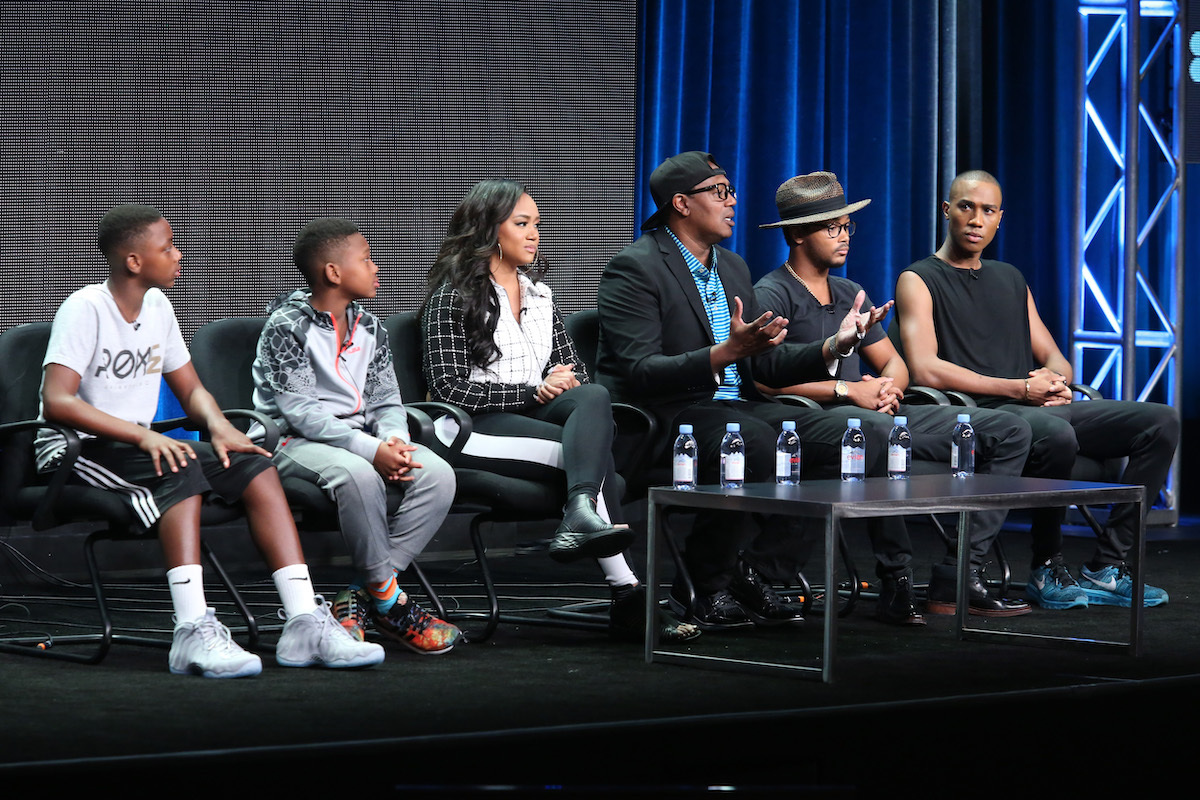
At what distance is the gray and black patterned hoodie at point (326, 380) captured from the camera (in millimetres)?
3619

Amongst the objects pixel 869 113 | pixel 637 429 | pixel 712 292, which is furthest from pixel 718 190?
pixel 869 113

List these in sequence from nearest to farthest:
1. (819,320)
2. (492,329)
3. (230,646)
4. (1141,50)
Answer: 1. (230,646)
2. (492,329)
3. (819,320)
4. (1141,50)

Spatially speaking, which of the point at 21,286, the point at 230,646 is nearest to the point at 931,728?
the point at 230,646

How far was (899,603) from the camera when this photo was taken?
4098 millimetres

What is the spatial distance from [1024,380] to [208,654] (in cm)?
265

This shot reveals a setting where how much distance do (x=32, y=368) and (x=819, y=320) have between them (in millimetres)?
2126

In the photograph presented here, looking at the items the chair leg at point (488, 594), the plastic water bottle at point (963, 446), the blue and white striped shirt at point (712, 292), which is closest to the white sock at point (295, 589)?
the chair leg at point (488, 594)

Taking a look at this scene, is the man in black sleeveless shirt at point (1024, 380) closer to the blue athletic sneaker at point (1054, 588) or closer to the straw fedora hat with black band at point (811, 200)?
the blue athletic sneaker at point (1054, 588)

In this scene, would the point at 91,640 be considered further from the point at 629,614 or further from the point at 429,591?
the point at 629,614

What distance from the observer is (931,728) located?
298 centimetres

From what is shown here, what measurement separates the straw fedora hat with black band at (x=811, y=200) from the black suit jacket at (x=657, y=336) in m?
0.44

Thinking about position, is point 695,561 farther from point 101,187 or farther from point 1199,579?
point 101,187

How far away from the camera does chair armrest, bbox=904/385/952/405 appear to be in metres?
4.52

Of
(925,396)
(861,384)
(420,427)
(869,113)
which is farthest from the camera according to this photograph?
(869,113)
